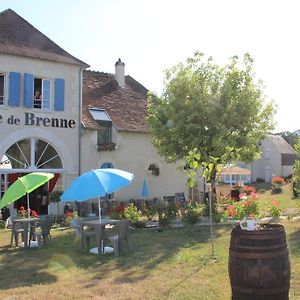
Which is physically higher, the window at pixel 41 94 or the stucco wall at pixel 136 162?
the window at pixel 41 94

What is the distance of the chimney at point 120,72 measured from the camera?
2372 centimetres

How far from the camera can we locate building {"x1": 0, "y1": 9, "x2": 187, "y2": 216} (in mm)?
17156

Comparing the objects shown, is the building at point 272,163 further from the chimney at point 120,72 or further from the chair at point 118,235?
the chair at point 118,235

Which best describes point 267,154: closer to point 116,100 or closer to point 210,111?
point 116,100

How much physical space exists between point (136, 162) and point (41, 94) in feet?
17.7

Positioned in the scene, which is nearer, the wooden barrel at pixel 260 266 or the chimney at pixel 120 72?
the wooden barrel at pixel 260 266

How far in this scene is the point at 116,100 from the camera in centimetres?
2236

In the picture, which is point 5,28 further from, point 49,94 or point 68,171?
point 68,171

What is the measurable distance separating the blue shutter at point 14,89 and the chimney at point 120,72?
7.48 meters

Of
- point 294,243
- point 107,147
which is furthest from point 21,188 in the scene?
point 107,147

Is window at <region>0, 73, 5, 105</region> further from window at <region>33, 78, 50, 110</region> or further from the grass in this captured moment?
the grass

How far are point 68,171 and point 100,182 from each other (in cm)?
894

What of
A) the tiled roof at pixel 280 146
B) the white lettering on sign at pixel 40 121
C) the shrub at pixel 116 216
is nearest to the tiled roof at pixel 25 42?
the white lettering on sign at pixel 40 121

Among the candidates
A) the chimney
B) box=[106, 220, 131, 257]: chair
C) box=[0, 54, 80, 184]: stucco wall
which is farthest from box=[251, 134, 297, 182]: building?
box=[106, 220, 131, 257]: chair
